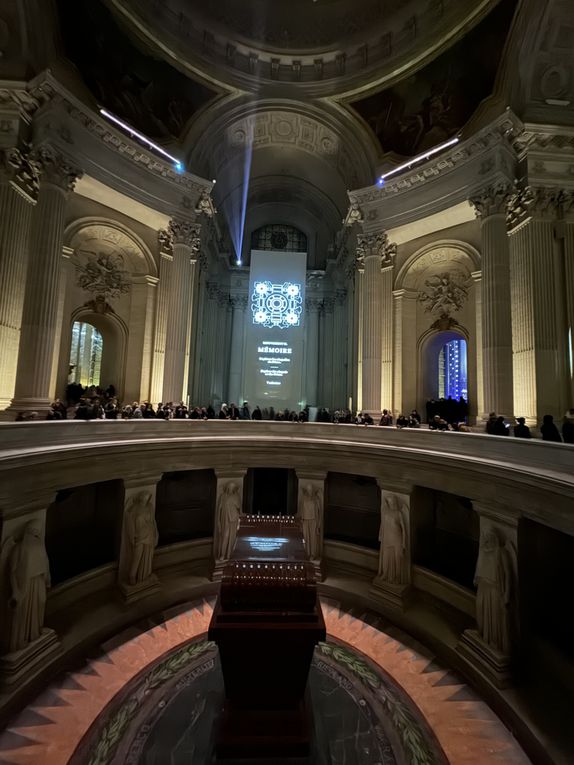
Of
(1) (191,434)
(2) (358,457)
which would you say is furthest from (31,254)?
(2) (358,457)

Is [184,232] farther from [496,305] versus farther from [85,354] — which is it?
[496,305]

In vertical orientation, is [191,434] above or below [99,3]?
below

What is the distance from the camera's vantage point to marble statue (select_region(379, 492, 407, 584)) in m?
8.08

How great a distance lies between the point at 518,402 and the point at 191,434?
29.4 feet

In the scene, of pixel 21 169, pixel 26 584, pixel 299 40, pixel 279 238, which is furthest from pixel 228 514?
pixel 279 238

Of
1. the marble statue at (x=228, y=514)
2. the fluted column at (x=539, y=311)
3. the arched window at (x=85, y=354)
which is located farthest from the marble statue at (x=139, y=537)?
the fluted column at (x=539, y=311)

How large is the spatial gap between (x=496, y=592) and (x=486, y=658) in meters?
1.04

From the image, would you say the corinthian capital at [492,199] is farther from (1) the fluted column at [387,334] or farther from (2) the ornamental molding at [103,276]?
(2) the ornamental molding at [103,276]

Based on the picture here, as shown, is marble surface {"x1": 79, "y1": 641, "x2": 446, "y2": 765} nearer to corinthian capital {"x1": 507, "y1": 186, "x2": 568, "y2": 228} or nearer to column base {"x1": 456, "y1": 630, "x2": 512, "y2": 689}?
column base {"x1": 456, "y1": 630, "x2": 512, "y2": 689}

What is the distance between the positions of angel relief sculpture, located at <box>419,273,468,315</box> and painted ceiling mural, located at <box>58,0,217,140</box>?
11428mm

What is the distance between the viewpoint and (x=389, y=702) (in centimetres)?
517

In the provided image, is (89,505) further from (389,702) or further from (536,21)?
(536,21)

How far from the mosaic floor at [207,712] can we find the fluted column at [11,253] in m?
6.78

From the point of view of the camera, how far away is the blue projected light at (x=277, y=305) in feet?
49.2
